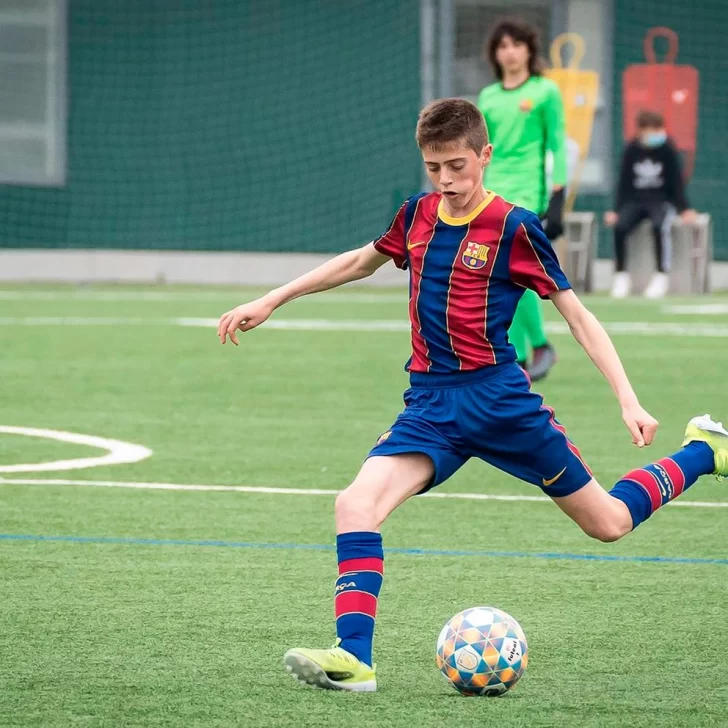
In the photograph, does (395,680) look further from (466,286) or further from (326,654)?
(466,286)

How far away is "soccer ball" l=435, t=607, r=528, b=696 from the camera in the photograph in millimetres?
4281

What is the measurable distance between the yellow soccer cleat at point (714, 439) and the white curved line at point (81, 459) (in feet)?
11.0

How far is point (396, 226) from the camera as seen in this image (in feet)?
16.3

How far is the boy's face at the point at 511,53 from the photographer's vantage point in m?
10.3

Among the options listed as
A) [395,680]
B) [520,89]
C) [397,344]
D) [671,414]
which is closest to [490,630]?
[395,680]

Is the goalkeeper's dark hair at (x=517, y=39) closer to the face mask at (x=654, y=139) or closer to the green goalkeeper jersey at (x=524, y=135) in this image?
the green goalkeeper jersey at (x=524, y=135)

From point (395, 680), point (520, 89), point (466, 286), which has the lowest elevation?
point (395, 680)

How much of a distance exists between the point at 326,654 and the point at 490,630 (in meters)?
0.42

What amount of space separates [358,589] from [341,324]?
39.1 ft

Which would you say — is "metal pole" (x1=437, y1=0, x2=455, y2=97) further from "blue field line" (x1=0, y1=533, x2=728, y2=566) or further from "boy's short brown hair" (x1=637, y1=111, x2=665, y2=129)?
"blue field line" (x1=0, y1=533, x2=728, y2=566)

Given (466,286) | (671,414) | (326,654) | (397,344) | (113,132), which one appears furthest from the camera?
(113,132)

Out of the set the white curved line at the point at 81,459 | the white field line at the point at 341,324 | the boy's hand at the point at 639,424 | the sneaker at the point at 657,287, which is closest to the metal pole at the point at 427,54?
the sneaker at the point at 657,287

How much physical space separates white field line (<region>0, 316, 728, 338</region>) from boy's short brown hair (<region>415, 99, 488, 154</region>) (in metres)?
10.8

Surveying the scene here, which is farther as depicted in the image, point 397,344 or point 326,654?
point 397,344
